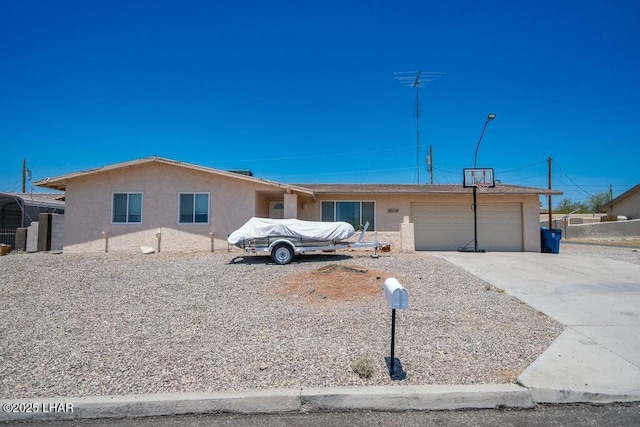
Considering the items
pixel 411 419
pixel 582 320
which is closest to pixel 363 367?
pixel 411 419

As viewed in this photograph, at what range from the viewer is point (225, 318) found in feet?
20.6

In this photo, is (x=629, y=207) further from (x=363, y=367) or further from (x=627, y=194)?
(x=363, y=367)

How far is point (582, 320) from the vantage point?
6.36m

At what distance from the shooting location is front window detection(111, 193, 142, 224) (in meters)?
15.5

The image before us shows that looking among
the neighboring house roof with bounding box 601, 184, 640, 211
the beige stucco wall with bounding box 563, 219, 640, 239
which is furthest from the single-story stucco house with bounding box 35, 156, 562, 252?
the neighboring house roof with bounding box 601, 184, 640, 211

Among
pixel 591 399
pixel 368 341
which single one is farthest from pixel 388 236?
pixel 591 399

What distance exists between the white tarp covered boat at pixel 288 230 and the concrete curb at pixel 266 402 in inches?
319

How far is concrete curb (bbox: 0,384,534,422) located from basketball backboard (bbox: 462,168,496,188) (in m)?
13.6

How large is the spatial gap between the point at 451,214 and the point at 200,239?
1090 cm

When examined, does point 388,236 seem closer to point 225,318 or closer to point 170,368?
point 225,318

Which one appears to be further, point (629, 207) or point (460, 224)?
point (629, 207)

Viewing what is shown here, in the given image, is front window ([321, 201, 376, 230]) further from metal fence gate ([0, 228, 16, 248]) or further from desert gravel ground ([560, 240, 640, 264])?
metal fence gate ([0, 228, 16, 248])

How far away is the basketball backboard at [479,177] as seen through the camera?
1647 centimetres

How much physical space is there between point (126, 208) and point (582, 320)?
15.3 meters
